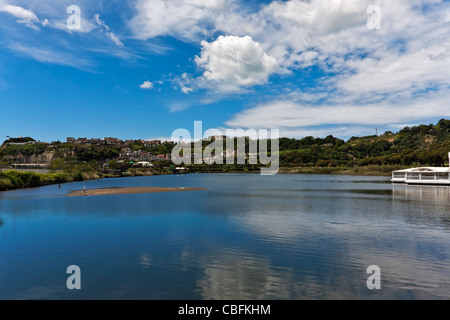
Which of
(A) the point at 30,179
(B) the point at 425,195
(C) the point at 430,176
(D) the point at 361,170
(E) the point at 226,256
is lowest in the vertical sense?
(B) the point at 425,195

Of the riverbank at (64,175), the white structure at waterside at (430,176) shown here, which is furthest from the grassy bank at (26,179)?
the white structure at waterside at (430,176)

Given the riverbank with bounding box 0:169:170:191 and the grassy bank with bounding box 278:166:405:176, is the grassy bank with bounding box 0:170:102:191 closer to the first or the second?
the riverbank with bounding box 0:169:170:191

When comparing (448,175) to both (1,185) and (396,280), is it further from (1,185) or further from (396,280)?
(1,185)

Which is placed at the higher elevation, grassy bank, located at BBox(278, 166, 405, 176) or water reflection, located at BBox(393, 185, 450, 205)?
grassy bank, located at BBox(278, 166, 405, 176)

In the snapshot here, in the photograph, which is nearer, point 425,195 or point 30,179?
point 425,195

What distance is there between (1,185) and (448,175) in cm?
12148

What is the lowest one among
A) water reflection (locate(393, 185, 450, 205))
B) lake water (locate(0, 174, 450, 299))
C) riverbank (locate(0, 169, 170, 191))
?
water reflection (locate(393, 185, 450, 205))

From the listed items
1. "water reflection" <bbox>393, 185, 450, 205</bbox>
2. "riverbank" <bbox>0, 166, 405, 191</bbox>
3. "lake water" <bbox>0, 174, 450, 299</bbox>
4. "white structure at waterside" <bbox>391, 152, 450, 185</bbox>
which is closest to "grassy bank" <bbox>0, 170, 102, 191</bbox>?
"riverbank" <bbox>0, 166, 405, 191</bbox>

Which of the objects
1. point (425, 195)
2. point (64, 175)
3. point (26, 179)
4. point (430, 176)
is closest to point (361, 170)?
point (430, 176)

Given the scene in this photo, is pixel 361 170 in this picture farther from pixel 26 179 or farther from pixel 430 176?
pixel 26 179

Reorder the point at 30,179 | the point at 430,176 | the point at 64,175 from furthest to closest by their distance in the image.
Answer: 1. the point at 64,175
2. the point at 430,176
3. the point at 30,179

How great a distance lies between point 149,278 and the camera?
15.0 m
